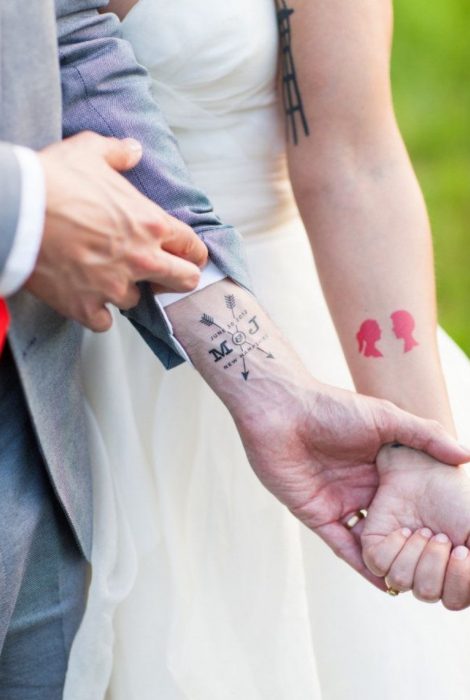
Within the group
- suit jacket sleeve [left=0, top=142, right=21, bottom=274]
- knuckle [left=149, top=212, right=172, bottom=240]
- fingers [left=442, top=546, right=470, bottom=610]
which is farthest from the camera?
fingers [left=442, top=546, right=470, bottom=610]

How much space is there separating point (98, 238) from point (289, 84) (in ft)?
1.76

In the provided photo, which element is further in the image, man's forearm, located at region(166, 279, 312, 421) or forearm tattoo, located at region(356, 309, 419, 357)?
forearm tattoo, located at region(356, 309, 419, 357)

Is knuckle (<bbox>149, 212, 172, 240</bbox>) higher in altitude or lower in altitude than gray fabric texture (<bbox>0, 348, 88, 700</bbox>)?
higher

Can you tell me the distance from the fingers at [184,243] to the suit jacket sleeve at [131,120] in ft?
0.13

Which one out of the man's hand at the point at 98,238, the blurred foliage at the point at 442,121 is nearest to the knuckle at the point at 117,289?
the man's hand at the point at 98,238

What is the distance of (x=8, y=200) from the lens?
1.16 m

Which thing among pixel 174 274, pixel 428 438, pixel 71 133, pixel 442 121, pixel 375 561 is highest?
pixel 71 133

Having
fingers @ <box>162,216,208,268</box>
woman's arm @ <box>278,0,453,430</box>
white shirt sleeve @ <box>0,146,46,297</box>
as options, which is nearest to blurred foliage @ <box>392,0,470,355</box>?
woman's arm @ <box>278,0,453,430</box>

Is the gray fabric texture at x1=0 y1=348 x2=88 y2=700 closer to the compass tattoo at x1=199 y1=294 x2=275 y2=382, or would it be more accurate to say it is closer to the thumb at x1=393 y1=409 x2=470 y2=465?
the compass tattoo at x1=199 y1=294 x2=275 y2=382

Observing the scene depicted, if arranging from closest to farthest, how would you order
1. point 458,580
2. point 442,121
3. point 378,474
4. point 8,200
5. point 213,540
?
point 8,200 → point 458,580 → point 378,474 → point 213,540 → point 442,121

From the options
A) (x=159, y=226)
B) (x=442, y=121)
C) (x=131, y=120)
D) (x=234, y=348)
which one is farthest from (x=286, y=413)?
(x=442, y=121)

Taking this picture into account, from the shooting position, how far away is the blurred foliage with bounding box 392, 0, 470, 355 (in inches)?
141

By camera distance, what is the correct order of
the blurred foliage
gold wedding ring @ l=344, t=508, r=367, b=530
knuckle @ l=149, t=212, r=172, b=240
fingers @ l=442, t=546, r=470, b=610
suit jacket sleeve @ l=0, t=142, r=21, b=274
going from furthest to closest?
1. the blurred foliage
2. gold wedding ring @ l=344, t=508, r=367, b=530
3. fingers @ l=442, t=546, r=470, b=610
4. knuckle @ l=149, t=212, r=172, b=240
5. suit jacket sleeve @ l=0, t=142, r=21, b=274

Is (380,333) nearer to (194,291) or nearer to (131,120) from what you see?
(194,291)
